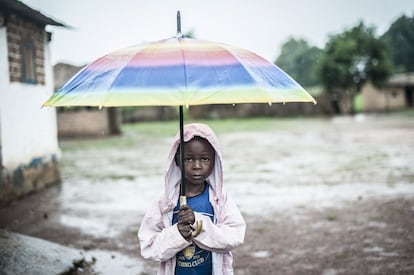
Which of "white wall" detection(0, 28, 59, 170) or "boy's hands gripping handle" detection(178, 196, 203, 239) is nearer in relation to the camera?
"boy's hands gripping handle" detection(178, 196, 203, 239)

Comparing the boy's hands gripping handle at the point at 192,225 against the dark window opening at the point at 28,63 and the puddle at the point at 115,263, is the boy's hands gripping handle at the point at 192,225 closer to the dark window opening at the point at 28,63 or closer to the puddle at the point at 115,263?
the puddle at the point at 115,263

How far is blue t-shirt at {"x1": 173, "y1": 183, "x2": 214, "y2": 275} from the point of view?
8.91 feet

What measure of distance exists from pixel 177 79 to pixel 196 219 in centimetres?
79

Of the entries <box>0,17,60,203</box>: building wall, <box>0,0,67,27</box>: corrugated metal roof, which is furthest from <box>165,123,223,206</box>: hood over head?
<box>0,0,67,27</box>: corrugated metal roof

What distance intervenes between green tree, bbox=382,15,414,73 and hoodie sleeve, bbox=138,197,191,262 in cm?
2472

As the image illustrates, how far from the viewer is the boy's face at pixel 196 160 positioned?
2697 mm

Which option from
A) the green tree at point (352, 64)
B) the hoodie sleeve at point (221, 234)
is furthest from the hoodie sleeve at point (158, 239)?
the green tree at point (352, 64)

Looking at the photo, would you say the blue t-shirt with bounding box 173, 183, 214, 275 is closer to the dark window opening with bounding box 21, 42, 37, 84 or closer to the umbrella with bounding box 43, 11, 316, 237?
the umbrella with bounding box 43, 11, 316, 237

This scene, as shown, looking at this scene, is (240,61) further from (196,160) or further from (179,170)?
(179,170)

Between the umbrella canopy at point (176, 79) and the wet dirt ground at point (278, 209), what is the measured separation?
284 centimetres

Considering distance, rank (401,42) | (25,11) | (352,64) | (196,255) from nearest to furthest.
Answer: (196,255) < (25,11) < (352,64) < (401,42)

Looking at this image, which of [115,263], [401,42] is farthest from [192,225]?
[401,42]

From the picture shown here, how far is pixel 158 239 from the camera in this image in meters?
2.62

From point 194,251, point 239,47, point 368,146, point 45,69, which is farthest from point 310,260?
point 368,146
